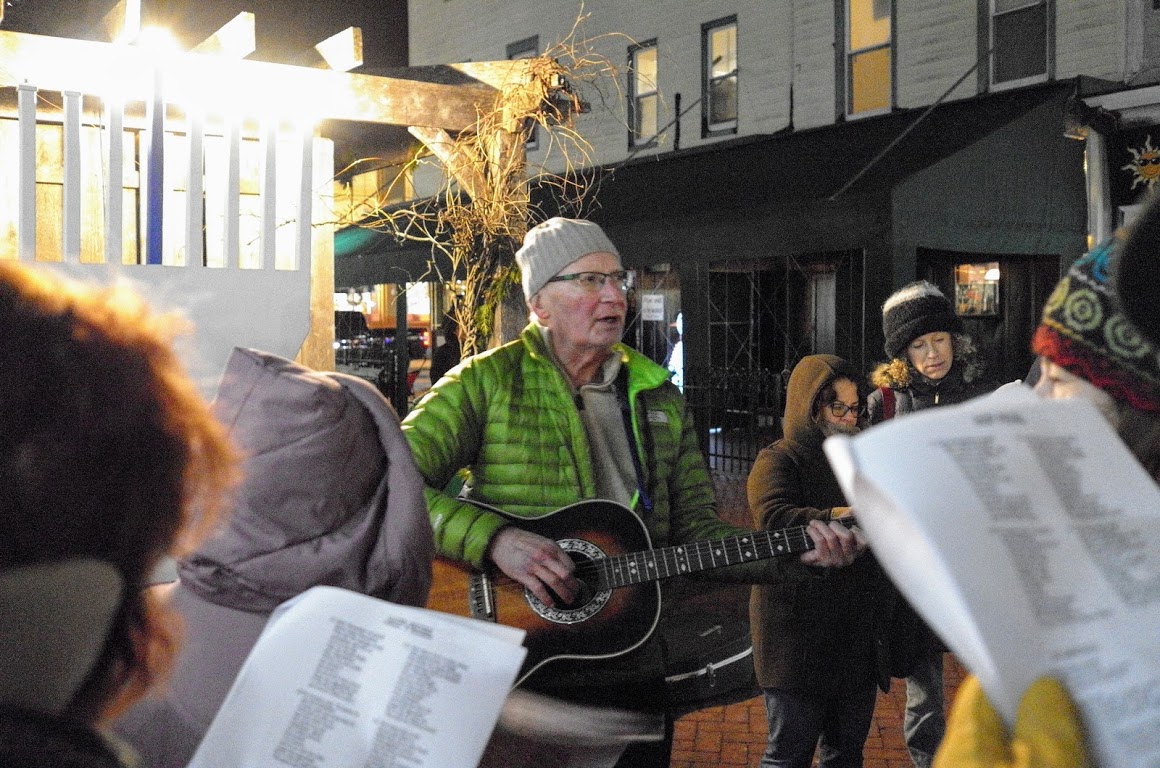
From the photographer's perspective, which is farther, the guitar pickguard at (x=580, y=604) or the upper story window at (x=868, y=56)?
the upper story window at (x=868, y=56)

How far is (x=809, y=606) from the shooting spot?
350 centimetres

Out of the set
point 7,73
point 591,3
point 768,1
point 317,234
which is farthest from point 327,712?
point 591,3

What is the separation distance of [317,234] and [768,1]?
9.20 metres

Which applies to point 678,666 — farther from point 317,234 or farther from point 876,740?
point 317,234

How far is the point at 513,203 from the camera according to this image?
5.39 m

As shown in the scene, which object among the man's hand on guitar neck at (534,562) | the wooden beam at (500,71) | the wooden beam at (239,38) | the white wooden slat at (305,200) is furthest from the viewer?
the wooden beam at (500,71)

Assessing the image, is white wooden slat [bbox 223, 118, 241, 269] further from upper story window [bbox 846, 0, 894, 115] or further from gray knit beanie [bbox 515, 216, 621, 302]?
upper story window [bbox 846, 0, 894, 115]

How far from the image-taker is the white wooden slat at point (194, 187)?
4305 mm

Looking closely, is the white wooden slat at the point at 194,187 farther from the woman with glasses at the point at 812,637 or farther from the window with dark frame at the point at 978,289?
the window with dark frame at the point at 978,289

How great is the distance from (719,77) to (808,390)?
1109 centimetres

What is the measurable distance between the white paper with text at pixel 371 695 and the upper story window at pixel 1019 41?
1122 cm

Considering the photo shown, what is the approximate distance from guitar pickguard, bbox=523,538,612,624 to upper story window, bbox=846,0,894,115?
406 inches

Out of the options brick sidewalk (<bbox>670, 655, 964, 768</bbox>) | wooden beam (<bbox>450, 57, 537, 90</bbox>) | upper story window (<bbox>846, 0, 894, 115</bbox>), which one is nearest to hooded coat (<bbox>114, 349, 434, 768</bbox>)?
brick sidewalk (<bbox>670, 655, 964, 768</bbox>)

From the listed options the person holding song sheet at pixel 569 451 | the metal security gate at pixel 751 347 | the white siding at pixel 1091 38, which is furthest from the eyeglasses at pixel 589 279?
the white siding at pixel 1091 38
